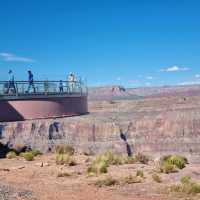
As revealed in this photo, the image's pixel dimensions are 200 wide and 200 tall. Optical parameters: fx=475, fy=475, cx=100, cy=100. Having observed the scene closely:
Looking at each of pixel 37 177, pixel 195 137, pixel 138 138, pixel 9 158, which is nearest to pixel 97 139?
pixel 138 138

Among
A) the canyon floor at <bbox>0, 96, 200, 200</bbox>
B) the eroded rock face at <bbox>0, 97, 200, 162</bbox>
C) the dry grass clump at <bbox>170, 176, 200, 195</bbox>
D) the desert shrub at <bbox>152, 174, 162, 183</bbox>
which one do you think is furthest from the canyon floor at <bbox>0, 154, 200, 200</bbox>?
the eroded rock face at <bbox>0, 97, 200, 162</bbox>

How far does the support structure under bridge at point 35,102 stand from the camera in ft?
91.5

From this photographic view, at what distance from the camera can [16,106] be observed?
92.0 feet

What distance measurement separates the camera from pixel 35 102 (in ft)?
93.8

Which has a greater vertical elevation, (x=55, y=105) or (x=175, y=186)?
(x=55, y=105)

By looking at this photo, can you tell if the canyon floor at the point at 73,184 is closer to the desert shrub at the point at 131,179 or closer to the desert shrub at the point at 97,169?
the desert shrub at the point at 131,179

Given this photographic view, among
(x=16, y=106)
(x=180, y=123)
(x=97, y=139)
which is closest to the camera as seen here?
(x=16, y=106)

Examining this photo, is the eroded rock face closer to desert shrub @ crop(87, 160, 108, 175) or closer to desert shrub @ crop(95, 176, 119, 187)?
desert shrub @ crop(87, 160, 108, 175)

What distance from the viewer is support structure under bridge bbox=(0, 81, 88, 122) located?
27.9 meters

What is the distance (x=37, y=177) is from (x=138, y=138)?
102563 mm

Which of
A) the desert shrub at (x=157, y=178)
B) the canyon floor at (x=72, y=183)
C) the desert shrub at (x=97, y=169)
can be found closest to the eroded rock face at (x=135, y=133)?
the canyon floor at (x=72, y=183)

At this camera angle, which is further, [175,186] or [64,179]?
[64,179]

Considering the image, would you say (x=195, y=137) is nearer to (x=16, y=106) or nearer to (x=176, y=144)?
(x=176, y=144)

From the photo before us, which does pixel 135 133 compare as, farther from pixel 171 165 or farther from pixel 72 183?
pixel 72 183
